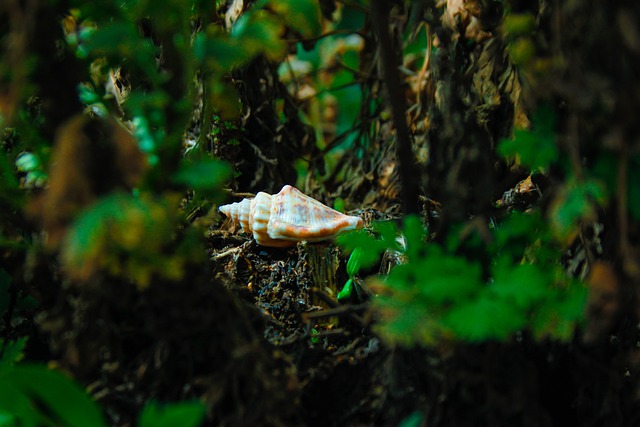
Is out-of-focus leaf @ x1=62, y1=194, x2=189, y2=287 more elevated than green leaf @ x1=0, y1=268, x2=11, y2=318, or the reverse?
out-of-focus leaf @ x1=62, y1=194, x2=189, y2=287

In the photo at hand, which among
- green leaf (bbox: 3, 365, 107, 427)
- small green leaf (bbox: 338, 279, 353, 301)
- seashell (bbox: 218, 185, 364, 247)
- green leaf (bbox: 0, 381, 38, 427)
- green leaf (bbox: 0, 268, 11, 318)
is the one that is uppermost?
green leaf (bbox: 3, 365, 107, 427)

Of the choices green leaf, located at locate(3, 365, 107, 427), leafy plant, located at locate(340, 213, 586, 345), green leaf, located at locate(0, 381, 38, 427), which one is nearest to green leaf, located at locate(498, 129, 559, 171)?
leafy plant, located at locate(340, 213, 586, 345)

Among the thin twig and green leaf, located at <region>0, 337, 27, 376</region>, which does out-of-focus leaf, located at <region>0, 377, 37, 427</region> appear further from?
the thin twig

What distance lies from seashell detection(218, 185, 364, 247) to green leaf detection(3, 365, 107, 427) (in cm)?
70

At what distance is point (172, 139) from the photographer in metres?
1.07

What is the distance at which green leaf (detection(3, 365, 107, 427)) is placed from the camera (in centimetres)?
101

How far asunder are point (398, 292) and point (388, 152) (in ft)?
3.73

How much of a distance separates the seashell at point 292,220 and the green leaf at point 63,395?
2.29 feet

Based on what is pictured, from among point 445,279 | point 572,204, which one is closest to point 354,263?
point 445,279

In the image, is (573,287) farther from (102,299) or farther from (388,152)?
(388,152)

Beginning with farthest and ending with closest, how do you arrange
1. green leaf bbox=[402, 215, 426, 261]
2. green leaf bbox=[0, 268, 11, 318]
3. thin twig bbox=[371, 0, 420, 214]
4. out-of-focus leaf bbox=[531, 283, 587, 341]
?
1. green leaf bbox=[0, 268, 11, 318]
2. thin twig bbox=[371, 0, 420, 214]
3. green leaf bbox=[402, 215, 426, 261]
4. out-of-focus leaf bbox=[531, 283, 587, 341]

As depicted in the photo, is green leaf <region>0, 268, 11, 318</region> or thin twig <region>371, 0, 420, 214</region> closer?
thin twig <region>371, 0, 420, 214</region>

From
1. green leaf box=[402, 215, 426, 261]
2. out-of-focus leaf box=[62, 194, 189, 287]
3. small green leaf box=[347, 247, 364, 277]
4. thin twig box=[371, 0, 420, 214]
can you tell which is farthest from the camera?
small green leaf box=[347, 247, 364, 277]

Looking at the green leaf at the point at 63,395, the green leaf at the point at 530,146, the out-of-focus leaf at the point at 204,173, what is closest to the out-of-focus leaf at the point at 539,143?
the green leaf at the point at 530,146
